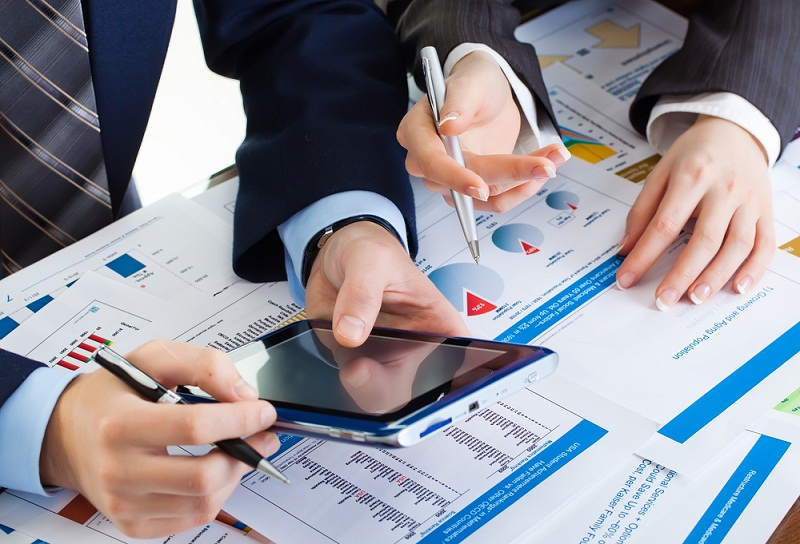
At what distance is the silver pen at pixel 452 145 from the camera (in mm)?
681

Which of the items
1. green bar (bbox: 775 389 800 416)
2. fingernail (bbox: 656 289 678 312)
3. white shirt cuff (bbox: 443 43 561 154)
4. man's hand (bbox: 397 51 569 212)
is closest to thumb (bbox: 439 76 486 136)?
man's hand (bbox: 397 51 569 212)

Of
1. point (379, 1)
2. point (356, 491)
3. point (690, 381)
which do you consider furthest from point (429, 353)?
point (379, 1)

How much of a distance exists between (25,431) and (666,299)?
21.0 inches

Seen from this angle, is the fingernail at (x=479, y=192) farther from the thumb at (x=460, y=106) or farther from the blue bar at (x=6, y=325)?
the blue bar at (x=6, y=325)

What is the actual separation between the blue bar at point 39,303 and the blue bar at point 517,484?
44 centimetres

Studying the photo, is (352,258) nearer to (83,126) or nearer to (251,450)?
(251,450)

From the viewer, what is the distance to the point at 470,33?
87 centimetres

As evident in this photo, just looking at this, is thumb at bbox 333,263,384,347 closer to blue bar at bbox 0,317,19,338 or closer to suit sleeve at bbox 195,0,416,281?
suit sleeve at bbox 195,0,416,281

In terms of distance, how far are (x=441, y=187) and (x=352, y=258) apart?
11cm

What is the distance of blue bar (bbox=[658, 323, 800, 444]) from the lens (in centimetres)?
59

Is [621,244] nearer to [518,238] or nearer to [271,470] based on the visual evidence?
[518,238]

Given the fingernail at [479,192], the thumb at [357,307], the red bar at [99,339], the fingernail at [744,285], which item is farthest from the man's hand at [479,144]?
the red bar at [99,339]

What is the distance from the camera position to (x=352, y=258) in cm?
67

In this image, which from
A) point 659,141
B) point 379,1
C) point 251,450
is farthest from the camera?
point 379,1
